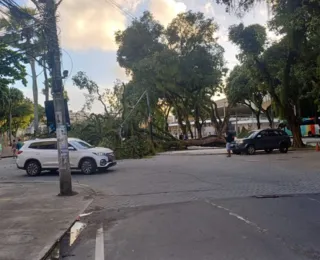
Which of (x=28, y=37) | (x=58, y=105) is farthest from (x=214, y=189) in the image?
(x=28, y=37)

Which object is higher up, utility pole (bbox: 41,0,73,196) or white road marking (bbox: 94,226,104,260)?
utility pole (bbox: 41,0,73,196)

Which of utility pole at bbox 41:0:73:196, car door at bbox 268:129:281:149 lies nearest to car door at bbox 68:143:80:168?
utility pole at bbox 41:0:73:196

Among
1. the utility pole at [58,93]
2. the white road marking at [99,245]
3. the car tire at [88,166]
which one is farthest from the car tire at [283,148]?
the white road marking at [99,245]

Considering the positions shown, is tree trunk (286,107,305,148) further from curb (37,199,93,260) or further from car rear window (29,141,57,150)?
curb (37,199,93,260)

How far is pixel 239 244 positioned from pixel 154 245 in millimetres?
1347

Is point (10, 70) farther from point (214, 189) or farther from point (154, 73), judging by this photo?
point (214, 189)

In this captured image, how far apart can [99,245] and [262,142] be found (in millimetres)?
22209

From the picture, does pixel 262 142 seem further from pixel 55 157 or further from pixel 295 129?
pixel 55 157

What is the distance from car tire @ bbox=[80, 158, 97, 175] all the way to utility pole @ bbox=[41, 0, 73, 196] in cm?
589

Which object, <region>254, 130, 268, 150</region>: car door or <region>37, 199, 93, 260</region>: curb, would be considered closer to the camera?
<region>37, 199, 93, 260</region>: curb

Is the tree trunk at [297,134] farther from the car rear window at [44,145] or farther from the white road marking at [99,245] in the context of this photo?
the white road marking at [99,245]

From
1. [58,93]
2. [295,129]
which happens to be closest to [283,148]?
[295,129]

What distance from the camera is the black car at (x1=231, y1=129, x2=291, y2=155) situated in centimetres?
2675

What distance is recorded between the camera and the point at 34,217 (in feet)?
30.1
